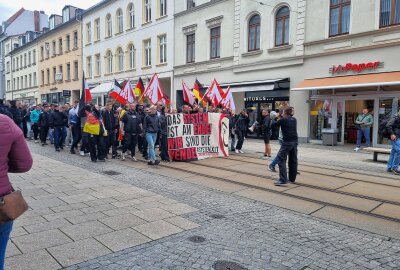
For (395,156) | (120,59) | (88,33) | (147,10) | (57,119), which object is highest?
(147,10)

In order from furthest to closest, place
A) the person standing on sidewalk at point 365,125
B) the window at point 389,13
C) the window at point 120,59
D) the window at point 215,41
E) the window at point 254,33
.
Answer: the window at point 120,59, the window at point 215,41, the window at point 254,33, the person standing on sidewalk at point 365,125, the window at point 389,13

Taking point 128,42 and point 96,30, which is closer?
point 128,42

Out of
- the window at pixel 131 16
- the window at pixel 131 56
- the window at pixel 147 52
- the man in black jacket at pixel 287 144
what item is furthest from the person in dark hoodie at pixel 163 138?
the window at pixel 131 16

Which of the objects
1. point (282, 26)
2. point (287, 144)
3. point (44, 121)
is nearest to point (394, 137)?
point (287, 144)

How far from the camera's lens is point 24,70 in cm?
5088

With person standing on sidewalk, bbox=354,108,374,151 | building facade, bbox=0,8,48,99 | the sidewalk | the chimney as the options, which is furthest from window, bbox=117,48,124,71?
the chimney

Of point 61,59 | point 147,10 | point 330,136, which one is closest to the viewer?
point 330,136

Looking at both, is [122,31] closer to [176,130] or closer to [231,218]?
[176,130]

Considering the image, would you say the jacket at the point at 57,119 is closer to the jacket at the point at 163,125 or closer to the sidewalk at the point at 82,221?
the jacket at the point at 163,125

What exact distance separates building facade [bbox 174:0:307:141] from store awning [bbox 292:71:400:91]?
128cm

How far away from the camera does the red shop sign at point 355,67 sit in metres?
14.5

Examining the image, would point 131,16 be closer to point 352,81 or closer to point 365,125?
point 352,81

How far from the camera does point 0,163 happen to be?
2361 mm

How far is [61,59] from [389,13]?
35626mm
